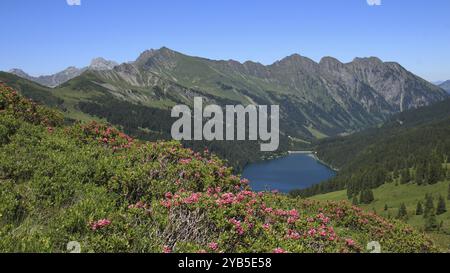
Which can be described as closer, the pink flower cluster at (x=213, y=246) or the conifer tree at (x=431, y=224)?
the pink flower cluster at (x=213, y=246)

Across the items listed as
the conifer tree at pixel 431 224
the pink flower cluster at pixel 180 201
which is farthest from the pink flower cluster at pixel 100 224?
the conifer tree at pixel 431 224

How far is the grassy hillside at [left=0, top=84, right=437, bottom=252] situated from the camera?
11383 mm

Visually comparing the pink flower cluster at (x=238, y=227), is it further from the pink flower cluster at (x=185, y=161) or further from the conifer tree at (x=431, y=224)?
the conifer tree at (x=431, y=224)

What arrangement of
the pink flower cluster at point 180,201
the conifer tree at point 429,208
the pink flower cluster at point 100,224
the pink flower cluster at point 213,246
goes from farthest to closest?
the conifer tree at point 429,208 → the pink flower cluster at point 180,201 → the pink flower cluster at point 213,246 → the pink flower cluster at point 100,224

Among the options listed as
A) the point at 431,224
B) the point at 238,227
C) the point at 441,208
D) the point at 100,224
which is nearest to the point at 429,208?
the point at 441,208

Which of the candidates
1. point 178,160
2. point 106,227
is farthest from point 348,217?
point 106,227

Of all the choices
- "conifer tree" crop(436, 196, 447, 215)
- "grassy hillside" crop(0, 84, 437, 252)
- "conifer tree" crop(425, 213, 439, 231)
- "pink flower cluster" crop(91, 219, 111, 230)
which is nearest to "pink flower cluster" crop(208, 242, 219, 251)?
"grassy hillside" crop(0, 84, 437, 252)

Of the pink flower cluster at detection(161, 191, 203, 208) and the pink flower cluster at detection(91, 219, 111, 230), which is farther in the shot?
the pink flower cluster at detection(161, 191, 203, 208)

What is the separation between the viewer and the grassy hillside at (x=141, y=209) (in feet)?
37.3

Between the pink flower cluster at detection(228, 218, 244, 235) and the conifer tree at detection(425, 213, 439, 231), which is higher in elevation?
the pink flower cluster at detection(228, 218, 244, 235)

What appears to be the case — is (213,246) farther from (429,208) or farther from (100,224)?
(429,208)

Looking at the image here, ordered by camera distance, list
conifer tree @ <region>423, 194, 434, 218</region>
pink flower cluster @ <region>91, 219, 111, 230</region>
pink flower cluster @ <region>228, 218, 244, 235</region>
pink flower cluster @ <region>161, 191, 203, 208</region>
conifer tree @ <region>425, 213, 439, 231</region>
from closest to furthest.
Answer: pink flower cluster @ <region>91, 219, 111, 230</region> → pink flower cluster @ <region>228, 218, 244, 235</region> → pink flower cluster @ <region>161, 191, 203, 208</region> → conifer tree @ <region>425, 213, 439, 231</region> → conifer tree @ <region>423, 194, 434, 218</region>

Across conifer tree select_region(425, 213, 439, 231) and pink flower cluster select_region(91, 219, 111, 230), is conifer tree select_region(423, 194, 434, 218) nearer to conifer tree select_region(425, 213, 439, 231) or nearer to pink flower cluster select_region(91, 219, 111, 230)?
conifer tree select_region(425, 213, 439, 231)
